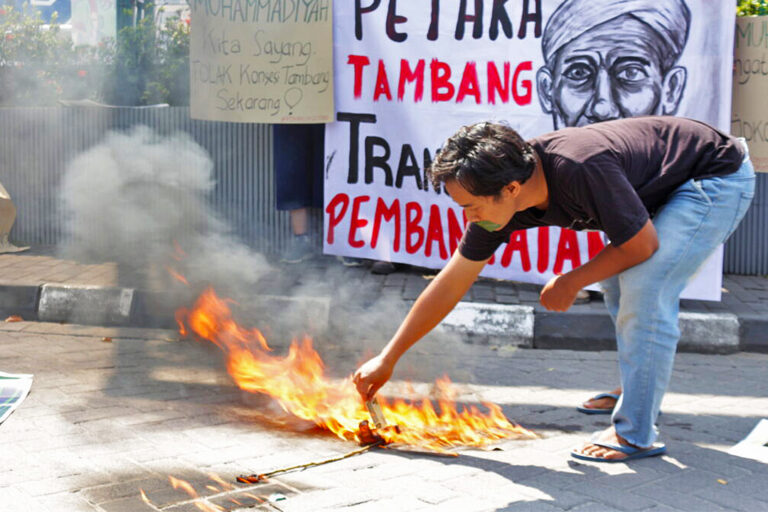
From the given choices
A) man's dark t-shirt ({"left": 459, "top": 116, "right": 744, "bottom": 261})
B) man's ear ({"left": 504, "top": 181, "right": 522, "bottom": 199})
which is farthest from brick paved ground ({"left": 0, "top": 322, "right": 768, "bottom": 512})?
man's ear ({"left": 504, "top": 181, "right": 522, "bottom": 199})

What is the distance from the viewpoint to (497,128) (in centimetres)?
296

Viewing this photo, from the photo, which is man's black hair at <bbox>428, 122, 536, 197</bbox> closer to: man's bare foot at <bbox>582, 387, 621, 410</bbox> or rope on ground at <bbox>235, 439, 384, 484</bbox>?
rope on ground at <bbox>235, 439, 384, 484</bbox>

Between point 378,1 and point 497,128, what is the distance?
12.7ft

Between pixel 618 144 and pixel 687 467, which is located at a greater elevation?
pixel 618 144

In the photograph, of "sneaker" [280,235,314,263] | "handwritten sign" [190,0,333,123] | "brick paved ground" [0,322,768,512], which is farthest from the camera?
"sneaker" [280,235,314,263]

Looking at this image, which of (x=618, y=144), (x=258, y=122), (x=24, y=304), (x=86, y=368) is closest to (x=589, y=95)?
(x=258, y=122)

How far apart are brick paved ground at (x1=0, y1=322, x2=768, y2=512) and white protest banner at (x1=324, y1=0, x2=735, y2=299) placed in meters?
1.36

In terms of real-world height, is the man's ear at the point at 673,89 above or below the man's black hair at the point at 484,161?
above

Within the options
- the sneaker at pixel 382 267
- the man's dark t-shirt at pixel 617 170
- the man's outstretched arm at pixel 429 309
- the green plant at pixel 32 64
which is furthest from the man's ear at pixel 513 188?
the green plant at pixel 32 64

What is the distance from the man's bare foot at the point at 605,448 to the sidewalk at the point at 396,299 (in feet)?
7.29

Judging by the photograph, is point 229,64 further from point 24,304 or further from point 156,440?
point 156,440

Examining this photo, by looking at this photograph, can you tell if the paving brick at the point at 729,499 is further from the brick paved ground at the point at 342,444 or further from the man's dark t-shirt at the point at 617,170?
the man's dark t-shirt at the point at 617,170

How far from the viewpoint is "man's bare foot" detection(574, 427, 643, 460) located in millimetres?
3334

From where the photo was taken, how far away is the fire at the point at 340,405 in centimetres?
367
